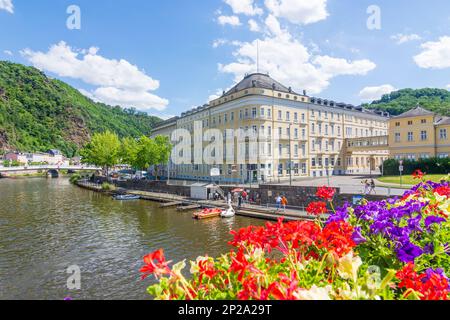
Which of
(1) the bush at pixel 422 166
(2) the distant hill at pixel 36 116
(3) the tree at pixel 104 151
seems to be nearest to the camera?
(1) the bush at pixel 422 166

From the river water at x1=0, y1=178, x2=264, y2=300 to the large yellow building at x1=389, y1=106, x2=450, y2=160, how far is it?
37.2 metres

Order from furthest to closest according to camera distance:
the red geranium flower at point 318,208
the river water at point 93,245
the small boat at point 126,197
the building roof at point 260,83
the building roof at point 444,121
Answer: the building roof at point 260,83
the small boat at point 126,197
the building roof at point 444,121
the river water at point 93,245
the red geranium flower at point 318,208

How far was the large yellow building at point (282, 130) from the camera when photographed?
51406 millimetres

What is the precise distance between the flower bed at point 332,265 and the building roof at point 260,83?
164 feet

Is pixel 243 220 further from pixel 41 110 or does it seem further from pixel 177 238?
pixel 41 110

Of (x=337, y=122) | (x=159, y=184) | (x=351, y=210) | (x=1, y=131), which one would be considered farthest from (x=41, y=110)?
(x=351, y=210)

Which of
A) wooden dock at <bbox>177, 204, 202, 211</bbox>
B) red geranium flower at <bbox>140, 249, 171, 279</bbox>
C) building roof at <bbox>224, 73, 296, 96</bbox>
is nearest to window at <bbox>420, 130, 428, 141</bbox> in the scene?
building roof at <bbox>224, 73, 296, 96</bbox>

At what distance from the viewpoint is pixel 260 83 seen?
5362 cm

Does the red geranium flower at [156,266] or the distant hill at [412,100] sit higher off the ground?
the distant hill at [412,100]

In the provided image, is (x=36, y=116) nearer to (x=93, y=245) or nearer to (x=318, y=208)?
(x=93, y=245)

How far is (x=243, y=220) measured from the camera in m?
29.2

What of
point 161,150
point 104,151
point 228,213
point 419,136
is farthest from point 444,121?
point 104,151

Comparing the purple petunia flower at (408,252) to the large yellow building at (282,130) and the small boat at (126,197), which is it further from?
the small boat at (126,197)

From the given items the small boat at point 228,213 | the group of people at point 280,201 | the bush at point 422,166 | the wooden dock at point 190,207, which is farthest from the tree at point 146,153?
the bush at point 422,166
